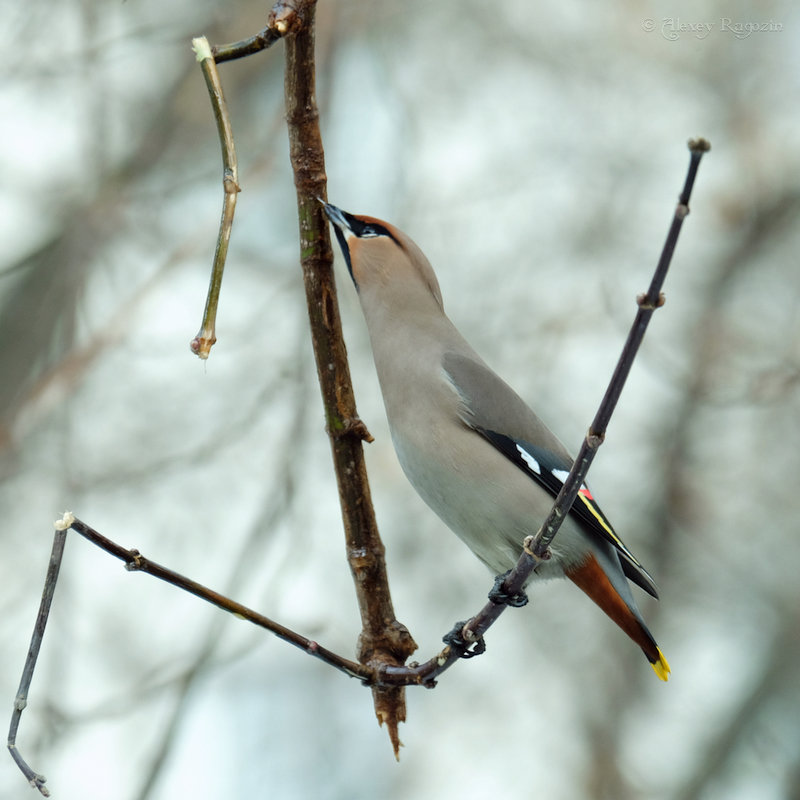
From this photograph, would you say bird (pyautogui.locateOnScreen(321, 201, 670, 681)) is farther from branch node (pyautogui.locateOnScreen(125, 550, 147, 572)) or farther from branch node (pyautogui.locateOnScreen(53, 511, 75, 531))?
branch node (pyautogui.locateOnScreen(53, 511, 75, 531))

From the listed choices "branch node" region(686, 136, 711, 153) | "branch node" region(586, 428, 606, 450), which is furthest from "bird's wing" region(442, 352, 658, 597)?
"branch node" region(686, 136, 711, 153)

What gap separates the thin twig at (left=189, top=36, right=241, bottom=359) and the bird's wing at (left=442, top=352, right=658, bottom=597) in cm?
164

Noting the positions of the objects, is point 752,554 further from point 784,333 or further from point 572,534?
point 572,534

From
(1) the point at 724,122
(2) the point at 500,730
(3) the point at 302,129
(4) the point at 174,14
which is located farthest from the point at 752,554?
(3) the point at 302,129

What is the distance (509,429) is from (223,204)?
1.87 metres

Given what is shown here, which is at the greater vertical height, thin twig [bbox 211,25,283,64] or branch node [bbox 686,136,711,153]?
thin twig [bbox 211,25,283,64]

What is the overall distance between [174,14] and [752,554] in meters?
5.93

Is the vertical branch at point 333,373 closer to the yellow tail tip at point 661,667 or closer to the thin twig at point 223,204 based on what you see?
the thin twig at point 223,204

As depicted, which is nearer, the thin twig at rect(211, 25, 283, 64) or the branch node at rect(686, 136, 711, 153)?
the branch node at rect(686, 136, 711, 153)

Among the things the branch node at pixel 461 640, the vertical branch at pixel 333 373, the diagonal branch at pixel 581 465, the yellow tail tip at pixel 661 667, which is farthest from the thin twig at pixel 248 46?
the yellow tail tip at pixel 661 667

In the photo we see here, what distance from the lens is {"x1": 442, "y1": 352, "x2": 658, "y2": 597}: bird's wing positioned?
4.07m

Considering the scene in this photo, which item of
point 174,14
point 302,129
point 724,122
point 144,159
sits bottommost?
point 302,129

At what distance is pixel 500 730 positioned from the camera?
9359 millimetres

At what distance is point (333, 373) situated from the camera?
3131 mm
